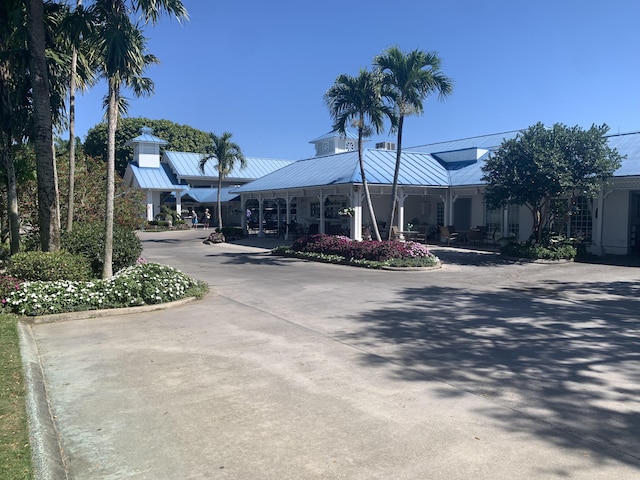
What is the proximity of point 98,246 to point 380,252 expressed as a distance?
8952mm

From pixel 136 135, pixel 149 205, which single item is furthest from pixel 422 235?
pixel 136 135

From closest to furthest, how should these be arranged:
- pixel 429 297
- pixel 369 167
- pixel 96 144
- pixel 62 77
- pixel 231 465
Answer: pixel 231 465 < pixel 429 297 < pixel 62 77 < pixel 369 167 < pixel 96 144

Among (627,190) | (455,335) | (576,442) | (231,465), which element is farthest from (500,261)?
(231,465)

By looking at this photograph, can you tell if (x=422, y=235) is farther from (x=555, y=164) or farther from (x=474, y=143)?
(x=474, y=143)

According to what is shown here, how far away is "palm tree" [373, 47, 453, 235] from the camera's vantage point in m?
16.9

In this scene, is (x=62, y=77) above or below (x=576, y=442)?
above

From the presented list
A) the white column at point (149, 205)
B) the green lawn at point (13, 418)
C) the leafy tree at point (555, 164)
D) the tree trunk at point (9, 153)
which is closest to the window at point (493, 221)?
the leafy tree at point (555, 164)

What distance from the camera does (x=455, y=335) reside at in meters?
7.53

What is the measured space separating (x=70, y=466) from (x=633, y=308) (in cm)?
989

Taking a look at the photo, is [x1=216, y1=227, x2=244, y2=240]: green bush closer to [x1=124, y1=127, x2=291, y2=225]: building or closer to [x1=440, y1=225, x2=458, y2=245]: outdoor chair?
[x1=124, y1=127, x2=291, y2=225]: building

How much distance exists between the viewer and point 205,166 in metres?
50.7

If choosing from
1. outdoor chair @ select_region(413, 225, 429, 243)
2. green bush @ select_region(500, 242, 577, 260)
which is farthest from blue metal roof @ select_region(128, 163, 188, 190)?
green bush @ select_region(500, 242, 577, 260)

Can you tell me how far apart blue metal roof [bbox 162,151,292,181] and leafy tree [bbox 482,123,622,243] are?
35.3 m

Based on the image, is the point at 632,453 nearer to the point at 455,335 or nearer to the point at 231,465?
the point at 231,465
